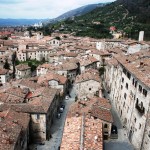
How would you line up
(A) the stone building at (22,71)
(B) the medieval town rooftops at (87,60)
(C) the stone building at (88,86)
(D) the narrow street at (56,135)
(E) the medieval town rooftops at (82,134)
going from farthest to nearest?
(A) the stone building at (22,71), (B) the medieval town rooftops at (87,60), (C) the stone building at (88,86), (D) the narrow street at (56,135), (E) the medieval town rooftops at (82,134)

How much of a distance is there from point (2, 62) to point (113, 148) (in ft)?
255

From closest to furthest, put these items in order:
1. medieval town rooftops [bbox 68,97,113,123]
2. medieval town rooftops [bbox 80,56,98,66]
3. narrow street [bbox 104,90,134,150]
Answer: narrow street [bbox 104,90,134,150] < medieval town rooftops [bbox 68,97,113,123] < medieval town rooftops [bbox 80,56,98,66]

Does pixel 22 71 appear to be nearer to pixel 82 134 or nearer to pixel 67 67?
pixel 67 67

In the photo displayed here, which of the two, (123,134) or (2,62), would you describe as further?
(2,62)

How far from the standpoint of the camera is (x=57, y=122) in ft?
198

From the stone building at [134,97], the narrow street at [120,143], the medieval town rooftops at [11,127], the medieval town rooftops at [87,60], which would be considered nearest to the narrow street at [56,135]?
the medieval town rooftops at [11,127]

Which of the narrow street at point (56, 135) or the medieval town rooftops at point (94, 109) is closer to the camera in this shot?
the narrow street at point (56, 135)

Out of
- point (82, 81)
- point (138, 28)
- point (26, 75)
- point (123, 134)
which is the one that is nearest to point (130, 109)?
point (123, 134)

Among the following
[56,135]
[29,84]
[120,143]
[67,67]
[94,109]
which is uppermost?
[67,67]

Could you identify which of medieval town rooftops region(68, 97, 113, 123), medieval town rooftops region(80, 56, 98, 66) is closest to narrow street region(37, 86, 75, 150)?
medieval town rooftops region(68, 97, 113, 123)

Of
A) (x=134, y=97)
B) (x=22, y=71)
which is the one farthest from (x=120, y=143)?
(x=22, y=71)

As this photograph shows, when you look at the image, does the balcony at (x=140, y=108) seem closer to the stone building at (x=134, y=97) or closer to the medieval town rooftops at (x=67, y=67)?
the stone building at (x=134, y=97)

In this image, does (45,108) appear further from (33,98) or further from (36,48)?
(36,48)

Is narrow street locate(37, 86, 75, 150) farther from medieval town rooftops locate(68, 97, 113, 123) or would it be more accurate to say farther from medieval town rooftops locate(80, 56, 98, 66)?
medieval town rooftops locate(80, 56, 98, 66)
